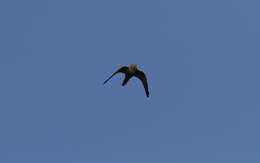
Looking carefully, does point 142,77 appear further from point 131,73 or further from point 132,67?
point 132,67

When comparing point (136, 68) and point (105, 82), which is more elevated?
point (136, 68)

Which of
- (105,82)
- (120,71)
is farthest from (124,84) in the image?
(105,82)

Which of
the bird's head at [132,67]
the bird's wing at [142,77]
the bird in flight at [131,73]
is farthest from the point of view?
the bird's wing at [142,77]

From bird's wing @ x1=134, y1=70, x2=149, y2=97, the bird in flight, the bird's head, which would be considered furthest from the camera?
bird's wing @ x1=134, y1=70, x2=149, y2=97

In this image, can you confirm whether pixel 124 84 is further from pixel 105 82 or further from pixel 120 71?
pixel 105 82

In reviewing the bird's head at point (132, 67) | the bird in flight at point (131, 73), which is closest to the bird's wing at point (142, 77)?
the bird in flight at point (131, 73)

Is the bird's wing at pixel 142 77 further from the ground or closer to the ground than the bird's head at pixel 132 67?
closer to the ground

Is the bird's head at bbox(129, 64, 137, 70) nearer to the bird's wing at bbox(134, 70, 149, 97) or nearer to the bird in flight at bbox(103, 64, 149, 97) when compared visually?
the bird in flight at bbox(103, 64, 149, 97)

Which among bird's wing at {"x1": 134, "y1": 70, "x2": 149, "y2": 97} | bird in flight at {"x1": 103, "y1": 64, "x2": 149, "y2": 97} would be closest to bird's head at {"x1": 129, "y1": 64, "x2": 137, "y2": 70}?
bird in flight at {"x1": 103, "y1": 64, "x2": 149, "y2": 97}

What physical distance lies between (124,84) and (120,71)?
1756 mm

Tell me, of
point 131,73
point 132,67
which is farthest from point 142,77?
point 132,67

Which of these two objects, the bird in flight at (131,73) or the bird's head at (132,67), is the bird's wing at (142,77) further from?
the bird's head at (132,67)

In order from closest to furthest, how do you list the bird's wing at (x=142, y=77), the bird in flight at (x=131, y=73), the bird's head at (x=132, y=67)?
the bird's head at (x=132, y=67)
the bird in flight at (x=131, y=73)
the bird's wing at (x=142, y=77)

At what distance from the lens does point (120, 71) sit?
185 ft
